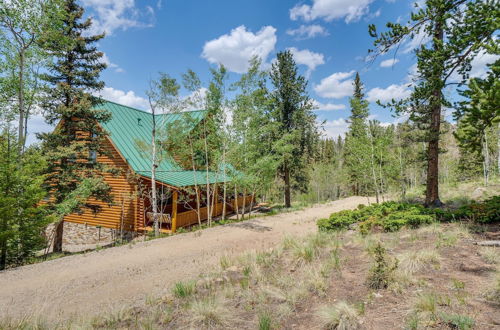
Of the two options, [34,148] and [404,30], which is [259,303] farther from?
[34,148]

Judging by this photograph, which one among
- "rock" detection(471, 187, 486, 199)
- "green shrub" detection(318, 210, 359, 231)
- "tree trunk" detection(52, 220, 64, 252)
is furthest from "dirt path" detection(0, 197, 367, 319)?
"rock" detection(471, 187, 486, 199)

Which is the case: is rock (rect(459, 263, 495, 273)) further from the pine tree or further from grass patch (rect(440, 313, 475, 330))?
the pine tree

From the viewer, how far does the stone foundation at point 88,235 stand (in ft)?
52.5

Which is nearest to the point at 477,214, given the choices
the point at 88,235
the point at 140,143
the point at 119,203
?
the point at 140,143

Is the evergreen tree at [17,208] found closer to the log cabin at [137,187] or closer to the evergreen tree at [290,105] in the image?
the log cabin at [137,187]

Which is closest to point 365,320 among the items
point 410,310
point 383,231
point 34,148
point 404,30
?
point 410,310

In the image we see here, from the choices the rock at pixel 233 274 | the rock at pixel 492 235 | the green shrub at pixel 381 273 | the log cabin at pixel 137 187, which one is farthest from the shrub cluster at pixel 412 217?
the log cabin at pixel 137 187

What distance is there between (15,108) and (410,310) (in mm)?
21634

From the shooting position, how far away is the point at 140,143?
1326 centimetres

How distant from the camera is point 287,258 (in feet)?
23.5

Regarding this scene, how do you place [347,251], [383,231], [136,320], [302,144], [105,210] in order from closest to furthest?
[136,320] → [347,251] → [383,231] → [105,210] → [302,144]

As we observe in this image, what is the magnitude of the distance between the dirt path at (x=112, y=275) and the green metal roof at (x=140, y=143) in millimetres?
4966

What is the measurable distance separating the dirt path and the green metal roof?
196 inches

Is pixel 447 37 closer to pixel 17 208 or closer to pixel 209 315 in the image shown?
pixel 209 315
